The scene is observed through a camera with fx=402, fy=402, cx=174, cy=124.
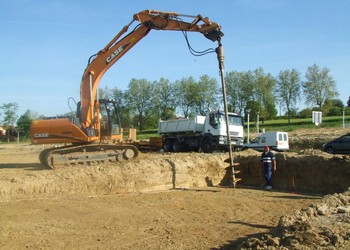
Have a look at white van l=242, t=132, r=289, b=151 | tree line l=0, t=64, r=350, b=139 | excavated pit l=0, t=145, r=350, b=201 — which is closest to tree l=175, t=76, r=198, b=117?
tree line l=0, t=64, r=350, b=139

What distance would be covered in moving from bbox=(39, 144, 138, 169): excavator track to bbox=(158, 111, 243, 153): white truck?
8.68 m

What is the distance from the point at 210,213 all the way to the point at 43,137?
302 inches

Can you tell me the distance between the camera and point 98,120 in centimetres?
1560

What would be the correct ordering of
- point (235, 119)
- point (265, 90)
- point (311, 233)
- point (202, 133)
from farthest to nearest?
point (265, 90) < point (202, 133) < point (235, 119) < point (311, 233)

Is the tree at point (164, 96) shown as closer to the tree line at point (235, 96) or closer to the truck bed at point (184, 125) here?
the tree line at point (235, 96)

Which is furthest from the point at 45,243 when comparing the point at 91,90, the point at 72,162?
the point at 91,90

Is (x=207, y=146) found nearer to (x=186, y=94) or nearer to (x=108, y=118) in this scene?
(x=108, y=118)

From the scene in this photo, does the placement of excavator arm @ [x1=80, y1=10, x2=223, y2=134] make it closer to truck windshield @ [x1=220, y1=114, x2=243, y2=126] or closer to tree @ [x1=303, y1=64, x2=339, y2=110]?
truck windshield @ [x1=220, y1=114, x2=243, y2=126]

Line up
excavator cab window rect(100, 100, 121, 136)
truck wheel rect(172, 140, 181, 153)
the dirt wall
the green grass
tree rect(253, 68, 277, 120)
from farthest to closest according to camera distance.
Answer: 1. tree rect(253, 68, 277, 120)
2. the green grass
3. truck wheel rect(172, 140, 181, 153)
4. excavator cab window rect(100, 100, 121, 136)
5. the dirt wall

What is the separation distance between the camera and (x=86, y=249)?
6.93m

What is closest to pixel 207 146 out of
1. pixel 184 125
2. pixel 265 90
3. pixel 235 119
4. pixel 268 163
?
pixel 235 119

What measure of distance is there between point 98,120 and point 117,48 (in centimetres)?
296

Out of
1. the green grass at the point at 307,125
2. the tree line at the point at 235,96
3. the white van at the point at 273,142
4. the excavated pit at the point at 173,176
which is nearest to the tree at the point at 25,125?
the tree line at the point at 235,96

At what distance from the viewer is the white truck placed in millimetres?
23906
